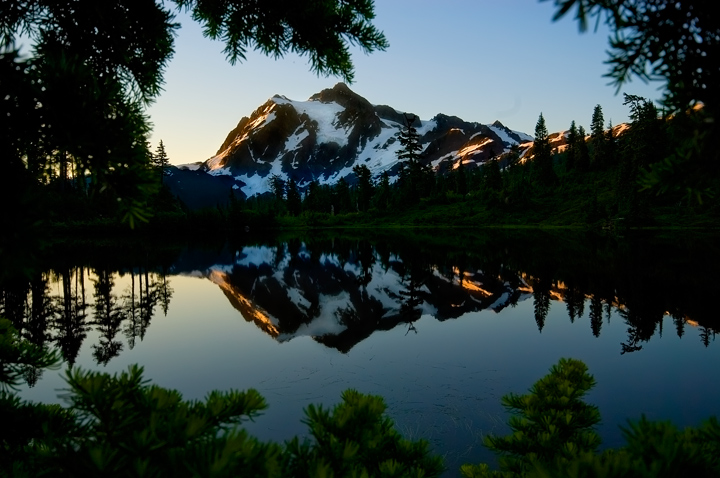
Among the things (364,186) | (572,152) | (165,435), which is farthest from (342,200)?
(165,435)

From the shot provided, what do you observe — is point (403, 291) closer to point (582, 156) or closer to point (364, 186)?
point (582, 156)

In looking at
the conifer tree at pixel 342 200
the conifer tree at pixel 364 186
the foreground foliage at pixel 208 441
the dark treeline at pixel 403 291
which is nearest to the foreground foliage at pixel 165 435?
the foreground foliage at pixel 208 441

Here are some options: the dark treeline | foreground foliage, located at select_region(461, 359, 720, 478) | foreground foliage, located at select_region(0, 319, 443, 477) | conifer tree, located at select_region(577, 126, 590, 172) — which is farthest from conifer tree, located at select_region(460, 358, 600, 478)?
conifer tree, located at select_region(577, 126, 590, 172)

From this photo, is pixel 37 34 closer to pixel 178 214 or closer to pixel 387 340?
pixel 387 340

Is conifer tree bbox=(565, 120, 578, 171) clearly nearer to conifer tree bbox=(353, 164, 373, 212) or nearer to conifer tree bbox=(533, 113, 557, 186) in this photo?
conifer tree bbox=(533, 113, 557, 186)

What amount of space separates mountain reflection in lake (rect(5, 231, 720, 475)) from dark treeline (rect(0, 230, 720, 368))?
0.15 meters

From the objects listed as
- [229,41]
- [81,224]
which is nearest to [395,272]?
[229,41]

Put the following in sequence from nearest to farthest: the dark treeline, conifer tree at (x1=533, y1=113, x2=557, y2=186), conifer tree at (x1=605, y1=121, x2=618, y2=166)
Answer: the dark treeline → conifer tree at (x1=605, y1=121, x2=618, y2=166) → conifer tree at (x1=533, y1=113, x2=557, y2=186)

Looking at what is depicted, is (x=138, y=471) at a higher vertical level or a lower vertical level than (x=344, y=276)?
higher

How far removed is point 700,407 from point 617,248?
1638 inches

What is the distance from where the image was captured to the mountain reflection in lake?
1195cm

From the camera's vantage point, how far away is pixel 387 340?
1833 centimetres

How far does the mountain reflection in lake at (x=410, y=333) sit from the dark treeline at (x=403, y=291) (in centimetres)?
15

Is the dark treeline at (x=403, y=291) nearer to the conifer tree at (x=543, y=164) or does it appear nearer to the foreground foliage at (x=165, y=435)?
the foreground foliage at (x=165, y=435)
